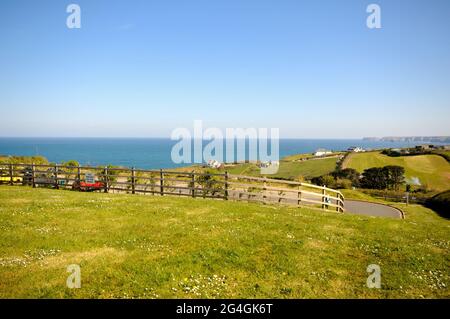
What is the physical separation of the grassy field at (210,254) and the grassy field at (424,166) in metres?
76.7

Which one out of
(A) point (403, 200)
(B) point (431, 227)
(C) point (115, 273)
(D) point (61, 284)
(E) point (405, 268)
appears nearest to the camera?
(D) point (61, 284)

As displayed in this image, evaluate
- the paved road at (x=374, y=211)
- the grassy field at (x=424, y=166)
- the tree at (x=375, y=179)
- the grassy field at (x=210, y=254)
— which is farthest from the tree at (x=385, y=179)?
the grassy field at (x=210, y=254)

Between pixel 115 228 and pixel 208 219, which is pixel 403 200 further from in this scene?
pixel 115 228

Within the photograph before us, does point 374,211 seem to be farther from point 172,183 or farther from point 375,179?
point 375,179

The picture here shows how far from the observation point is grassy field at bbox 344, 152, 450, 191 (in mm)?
78250

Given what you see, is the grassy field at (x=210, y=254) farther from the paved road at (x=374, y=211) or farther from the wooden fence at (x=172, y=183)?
the paved road at (x=374, y=211)

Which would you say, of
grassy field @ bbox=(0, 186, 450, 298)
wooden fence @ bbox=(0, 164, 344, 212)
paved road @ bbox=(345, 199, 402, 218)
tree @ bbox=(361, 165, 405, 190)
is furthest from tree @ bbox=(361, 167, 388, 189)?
grassy field @ bbox=(0, 186, 450, 298)

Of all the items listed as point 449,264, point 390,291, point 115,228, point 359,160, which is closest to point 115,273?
point 115,228

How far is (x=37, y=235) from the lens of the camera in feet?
35.3

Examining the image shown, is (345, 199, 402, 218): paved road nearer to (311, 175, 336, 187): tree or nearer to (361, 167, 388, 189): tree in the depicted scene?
(311, 175, 336, 187): tree

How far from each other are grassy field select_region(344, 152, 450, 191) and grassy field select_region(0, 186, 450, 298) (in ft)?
251

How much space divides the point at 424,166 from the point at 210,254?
108253 mm

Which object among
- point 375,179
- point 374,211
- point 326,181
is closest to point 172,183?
point 374,211
